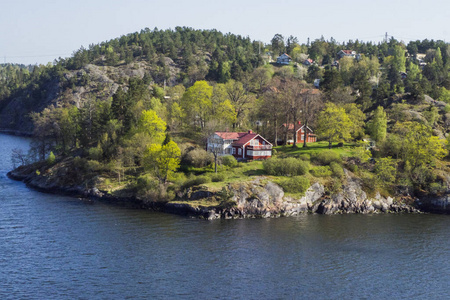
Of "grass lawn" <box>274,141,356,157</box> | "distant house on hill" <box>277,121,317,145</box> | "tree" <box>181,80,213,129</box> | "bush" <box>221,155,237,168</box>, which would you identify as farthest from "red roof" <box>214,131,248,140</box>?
"distant house on hill" <box>277,121,317,145</box>

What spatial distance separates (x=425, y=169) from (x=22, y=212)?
65.5m

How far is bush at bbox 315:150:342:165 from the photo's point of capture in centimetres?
7712

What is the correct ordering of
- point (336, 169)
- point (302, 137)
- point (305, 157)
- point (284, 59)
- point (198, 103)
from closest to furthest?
point (336, 169) < point (305, 157) < point (198, 103) < point (302, 137) < point (284, 59)

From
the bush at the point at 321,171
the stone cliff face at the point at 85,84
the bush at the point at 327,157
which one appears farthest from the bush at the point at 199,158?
the stone cliff face at the point at 85,84

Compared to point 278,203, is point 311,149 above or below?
above

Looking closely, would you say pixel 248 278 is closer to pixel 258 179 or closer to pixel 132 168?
pixel 258 179

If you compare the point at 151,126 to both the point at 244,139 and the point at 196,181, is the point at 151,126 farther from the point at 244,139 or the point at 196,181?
the point at 196,181

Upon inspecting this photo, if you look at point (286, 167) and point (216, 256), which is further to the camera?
point (286, 167)

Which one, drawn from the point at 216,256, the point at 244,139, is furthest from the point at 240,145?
the point at 216,256

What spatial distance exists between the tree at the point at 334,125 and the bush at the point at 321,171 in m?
11.9

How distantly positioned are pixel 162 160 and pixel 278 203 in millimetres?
20530

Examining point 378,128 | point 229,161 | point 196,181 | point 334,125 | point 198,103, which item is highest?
point 198,103

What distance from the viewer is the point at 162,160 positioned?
237ft

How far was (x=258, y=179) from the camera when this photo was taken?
70062mm
